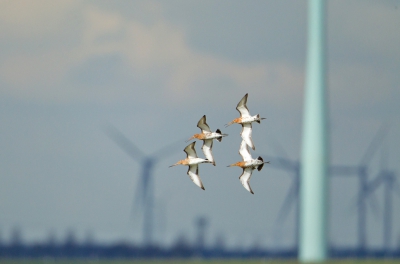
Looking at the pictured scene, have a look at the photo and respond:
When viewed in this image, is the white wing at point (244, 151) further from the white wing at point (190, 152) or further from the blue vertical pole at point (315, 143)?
the blue vertical pole at point (315, 143)

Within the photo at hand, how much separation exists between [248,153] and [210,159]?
3.82 metres

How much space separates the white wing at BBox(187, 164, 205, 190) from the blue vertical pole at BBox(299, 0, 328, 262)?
70824 millimetres

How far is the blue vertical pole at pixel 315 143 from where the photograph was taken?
13262 centimetres

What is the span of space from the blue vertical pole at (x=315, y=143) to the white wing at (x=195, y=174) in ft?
232

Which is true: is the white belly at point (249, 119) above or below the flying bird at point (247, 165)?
above

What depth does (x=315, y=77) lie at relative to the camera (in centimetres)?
13425

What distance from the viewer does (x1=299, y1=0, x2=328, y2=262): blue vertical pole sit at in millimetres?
132625

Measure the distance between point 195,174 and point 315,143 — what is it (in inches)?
2837

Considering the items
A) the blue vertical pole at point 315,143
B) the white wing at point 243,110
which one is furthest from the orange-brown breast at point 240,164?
the blue vertical pole at point 315,143

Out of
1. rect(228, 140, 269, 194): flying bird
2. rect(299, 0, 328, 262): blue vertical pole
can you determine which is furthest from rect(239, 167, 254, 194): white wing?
rect(299, 0, 328, 262): blue vertical pole

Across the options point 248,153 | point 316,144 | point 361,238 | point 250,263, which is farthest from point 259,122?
point 361,238

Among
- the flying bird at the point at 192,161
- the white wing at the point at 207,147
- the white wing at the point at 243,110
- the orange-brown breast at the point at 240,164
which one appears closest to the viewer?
the flying bird at the point at 192,161

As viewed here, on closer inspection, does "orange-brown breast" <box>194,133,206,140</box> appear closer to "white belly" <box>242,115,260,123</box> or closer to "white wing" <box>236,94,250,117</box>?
"white belly" <box>242,115,260,123</box>

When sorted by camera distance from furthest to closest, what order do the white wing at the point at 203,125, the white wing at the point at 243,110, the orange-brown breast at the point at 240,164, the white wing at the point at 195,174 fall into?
the white wing at the point at 243,110
the white wing at the point at 203,125
the orange-brown breast at the point at 240,164
the white wing at the point at 195,174
